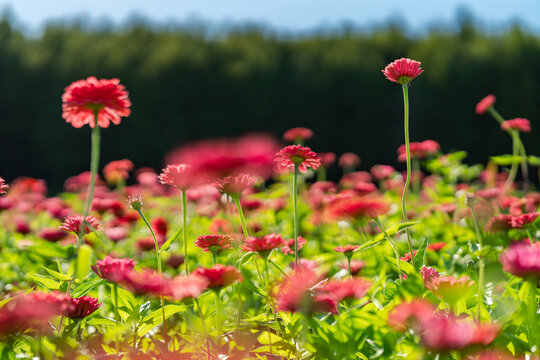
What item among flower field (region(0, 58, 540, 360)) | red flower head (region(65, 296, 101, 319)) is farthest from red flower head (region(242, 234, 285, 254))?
red flower head (region(65, 296, 101, 319))

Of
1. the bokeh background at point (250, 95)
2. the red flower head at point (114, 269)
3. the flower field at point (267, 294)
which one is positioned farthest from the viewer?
the bokeh background at point (250, 95)

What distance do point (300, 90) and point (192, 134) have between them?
2296 mm

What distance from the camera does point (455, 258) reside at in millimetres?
1266

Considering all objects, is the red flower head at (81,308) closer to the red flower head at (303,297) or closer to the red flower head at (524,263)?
the red flower head at (303,297)

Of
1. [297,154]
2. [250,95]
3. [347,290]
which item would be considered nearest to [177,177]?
[297,154]

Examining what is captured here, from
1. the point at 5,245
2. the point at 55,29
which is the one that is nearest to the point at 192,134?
the point at 55,29

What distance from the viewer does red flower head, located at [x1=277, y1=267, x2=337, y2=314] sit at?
706 mm

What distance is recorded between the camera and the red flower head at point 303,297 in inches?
27.8

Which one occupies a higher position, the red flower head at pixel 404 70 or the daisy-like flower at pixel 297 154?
the red flower head at pixel 404 70

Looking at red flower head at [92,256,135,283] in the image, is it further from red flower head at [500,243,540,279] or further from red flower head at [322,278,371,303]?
red flower head at [500,243,540,279]

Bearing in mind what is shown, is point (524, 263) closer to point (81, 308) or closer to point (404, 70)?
point (404, 70)

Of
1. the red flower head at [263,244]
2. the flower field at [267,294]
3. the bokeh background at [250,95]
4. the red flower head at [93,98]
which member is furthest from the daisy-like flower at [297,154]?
the bokeh background at [250,95]

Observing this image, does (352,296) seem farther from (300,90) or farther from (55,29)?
(55,29)

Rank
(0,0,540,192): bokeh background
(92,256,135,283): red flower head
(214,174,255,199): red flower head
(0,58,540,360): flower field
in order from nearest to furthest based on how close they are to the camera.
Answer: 1. (0,58,540,360): flower field
2. (92,256,135,283): red flower head
3. (214,174,255,199): red flower head
4. (0,0,540,192): bokeh background
